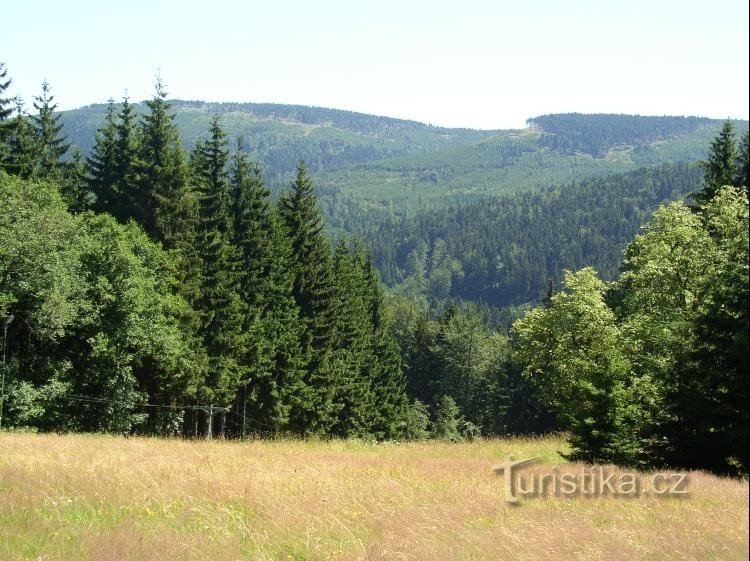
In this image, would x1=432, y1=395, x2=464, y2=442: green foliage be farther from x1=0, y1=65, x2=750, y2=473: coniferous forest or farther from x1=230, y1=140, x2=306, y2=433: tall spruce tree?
x1=230, y1=140, x2=306, y2=433: tall spruce tree

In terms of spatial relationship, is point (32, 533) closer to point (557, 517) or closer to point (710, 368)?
point (557, 517)

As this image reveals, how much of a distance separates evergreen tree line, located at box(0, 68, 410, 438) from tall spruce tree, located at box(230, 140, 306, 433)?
0.10 m

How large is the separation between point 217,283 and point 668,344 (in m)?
24.0

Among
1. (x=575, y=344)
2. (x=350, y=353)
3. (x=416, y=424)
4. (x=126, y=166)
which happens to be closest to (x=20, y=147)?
(x=126, y=166)

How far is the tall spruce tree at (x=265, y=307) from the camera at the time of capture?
42.6 m

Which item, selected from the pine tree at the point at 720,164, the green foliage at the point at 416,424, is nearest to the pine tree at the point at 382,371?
the green foliage at the point at 416,424

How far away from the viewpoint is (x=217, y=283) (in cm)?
3997

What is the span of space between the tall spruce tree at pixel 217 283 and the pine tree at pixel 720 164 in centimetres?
2608

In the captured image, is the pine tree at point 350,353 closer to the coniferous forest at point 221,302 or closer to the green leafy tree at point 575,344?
the coniferous forest at point 221,302

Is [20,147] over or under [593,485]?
over

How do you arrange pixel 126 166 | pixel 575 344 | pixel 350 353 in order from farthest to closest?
1. pixel 350 353
2. pixel 575 344
3. pixel 126 166

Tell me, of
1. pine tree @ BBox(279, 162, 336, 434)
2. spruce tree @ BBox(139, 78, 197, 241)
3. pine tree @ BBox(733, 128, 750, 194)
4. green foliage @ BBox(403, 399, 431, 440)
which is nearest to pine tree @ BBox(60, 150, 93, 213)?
A: spruce tree @ BBox(139, 78, 197, 241)

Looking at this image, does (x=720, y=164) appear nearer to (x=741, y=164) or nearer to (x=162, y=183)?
(x=741, y=164)

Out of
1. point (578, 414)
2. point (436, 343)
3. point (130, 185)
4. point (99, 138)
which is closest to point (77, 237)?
point (130, 185)
